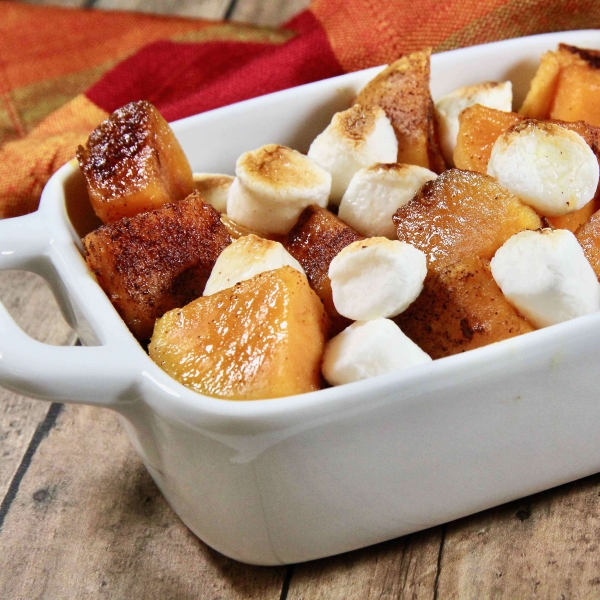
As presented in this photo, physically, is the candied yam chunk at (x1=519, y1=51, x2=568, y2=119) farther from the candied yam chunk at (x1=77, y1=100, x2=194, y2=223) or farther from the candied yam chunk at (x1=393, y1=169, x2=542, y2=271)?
the candied yam chunk at (x1=77, y1=100, x2=194, y2=223)

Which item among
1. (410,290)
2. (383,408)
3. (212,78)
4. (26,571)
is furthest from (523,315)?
(212,78)

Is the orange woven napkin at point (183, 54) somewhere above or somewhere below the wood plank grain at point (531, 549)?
above

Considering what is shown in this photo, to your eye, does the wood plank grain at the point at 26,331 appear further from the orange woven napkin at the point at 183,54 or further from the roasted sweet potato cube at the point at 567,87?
the roasted sweet potato cube at the point at 567,87

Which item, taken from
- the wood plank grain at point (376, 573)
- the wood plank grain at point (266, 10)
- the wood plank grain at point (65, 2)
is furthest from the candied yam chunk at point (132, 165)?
the wood plank grain at point (65, 2)

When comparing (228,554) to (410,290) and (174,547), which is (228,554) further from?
(410,290)

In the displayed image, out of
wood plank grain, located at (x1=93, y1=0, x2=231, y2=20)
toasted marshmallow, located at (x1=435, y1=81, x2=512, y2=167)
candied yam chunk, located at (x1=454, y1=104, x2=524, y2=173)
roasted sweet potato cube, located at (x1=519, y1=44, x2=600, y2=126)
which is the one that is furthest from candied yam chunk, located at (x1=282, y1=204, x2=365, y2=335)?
wood plank grain, located at (x1=93, y1=0, x2=231, y2=20)

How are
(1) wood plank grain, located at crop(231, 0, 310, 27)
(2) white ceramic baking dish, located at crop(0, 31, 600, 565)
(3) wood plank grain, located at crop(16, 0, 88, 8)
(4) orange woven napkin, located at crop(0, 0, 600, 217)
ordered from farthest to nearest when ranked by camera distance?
(3) wood plank grain, located at crop(16, 0, 88, 8), (1) wood plank grain, located at crop(231, 0, 310, 27), (4) orange woven napkin, located at crop(0, 0, 600, 217), (2) white ceramic baking dish, located at crop(0, 31, 600, 565)

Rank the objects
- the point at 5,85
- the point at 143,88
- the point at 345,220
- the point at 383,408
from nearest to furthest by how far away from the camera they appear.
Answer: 1. the point at 383,408
2. the point at 345,220
3. the point at 143,88
4. the point at 5,85
